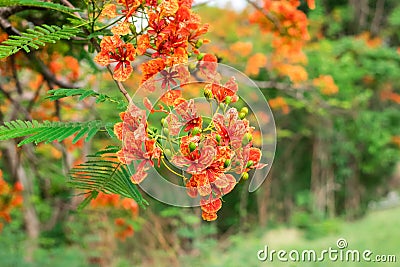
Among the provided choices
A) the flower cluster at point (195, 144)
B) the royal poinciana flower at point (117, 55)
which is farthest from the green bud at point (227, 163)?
the royal poinciana flower at point (117, 55)

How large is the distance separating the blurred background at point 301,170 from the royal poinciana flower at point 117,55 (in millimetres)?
2899

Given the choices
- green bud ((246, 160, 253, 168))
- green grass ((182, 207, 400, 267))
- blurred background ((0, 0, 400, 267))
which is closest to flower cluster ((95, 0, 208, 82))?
green bud ((246, 160, 253, 168))

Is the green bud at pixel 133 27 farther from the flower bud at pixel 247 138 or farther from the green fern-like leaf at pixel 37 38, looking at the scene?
the flower bud at pixel 247 138

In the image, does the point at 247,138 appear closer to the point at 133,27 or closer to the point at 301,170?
the point at 133,27

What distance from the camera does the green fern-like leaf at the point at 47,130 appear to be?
2.68 feet

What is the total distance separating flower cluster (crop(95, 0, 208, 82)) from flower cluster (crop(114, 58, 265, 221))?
0.05 m

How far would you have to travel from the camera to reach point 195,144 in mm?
793

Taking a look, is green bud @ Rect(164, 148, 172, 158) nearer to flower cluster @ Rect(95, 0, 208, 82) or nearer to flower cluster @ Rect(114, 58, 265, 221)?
flower cluster @ Rect(114, 58, 265, 221)

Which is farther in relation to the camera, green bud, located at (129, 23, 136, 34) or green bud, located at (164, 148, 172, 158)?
green bud, located at (129, 23, 136, 34)

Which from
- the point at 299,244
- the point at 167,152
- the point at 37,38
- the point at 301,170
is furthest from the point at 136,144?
the point at 301,170

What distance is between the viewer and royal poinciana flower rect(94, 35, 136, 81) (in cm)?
90

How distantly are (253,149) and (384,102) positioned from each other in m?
7.32

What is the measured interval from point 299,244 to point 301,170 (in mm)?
2515

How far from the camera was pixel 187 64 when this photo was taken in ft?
3.07
